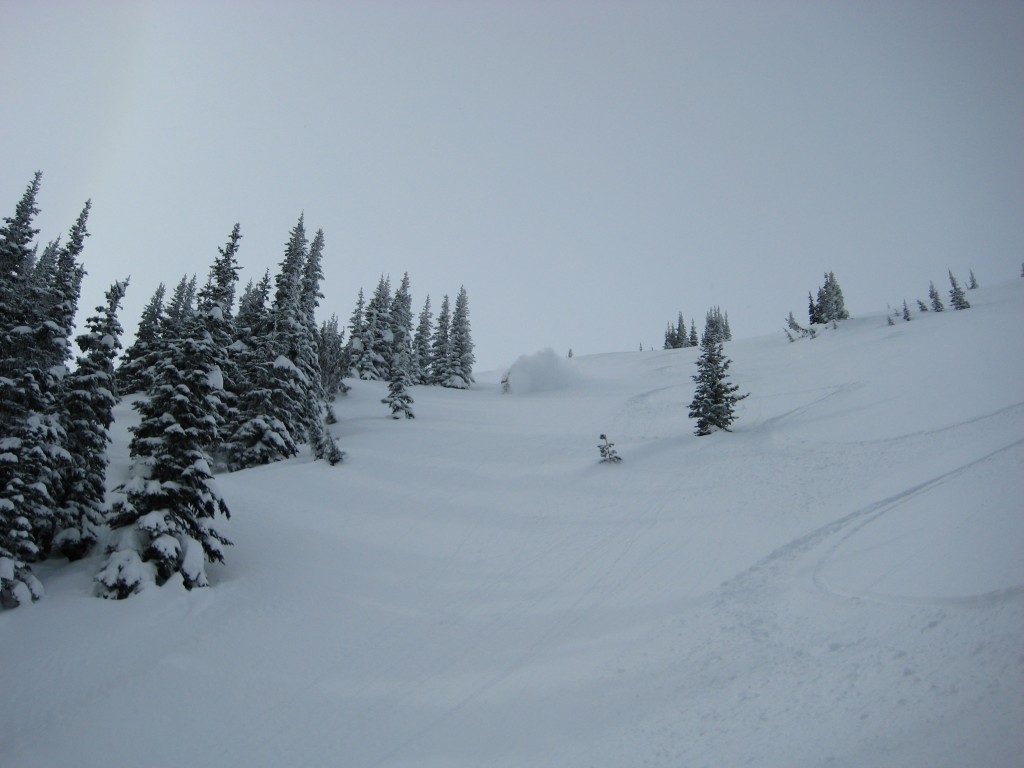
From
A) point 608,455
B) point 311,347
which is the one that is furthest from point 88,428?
point 608,455

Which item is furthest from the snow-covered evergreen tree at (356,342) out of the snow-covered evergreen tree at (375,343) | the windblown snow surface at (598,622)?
the windblown snow surface at (598,622)

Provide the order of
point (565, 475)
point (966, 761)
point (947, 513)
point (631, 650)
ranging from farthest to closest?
1. point (565, 475)
2. point (947, 513)
3. point (631, 650)
4. point (966, 761)

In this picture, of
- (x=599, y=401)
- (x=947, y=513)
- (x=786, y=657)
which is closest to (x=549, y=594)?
(x=786, y=657)

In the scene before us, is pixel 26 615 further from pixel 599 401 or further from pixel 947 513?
pixel 599 401

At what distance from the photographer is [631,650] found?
35.2 feet

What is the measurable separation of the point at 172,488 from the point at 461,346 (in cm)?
4552

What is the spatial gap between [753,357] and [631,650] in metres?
47.8

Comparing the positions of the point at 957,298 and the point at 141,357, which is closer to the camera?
the point at 141,357

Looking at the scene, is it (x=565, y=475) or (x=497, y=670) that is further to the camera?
(x=565, y=475)

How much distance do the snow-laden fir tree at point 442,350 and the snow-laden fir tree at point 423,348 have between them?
1073 millimetres

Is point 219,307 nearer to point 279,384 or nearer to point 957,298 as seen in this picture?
point 279,384

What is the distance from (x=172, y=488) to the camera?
46.2 ft

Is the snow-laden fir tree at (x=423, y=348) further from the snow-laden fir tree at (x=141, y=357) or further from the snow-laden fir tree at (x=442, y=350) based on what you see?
the snow-laden fir tree at (x=141, y=357)

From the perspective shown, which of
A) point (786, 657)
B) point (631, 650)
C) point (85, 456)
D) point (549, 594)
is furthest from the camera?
point (85, 456)
